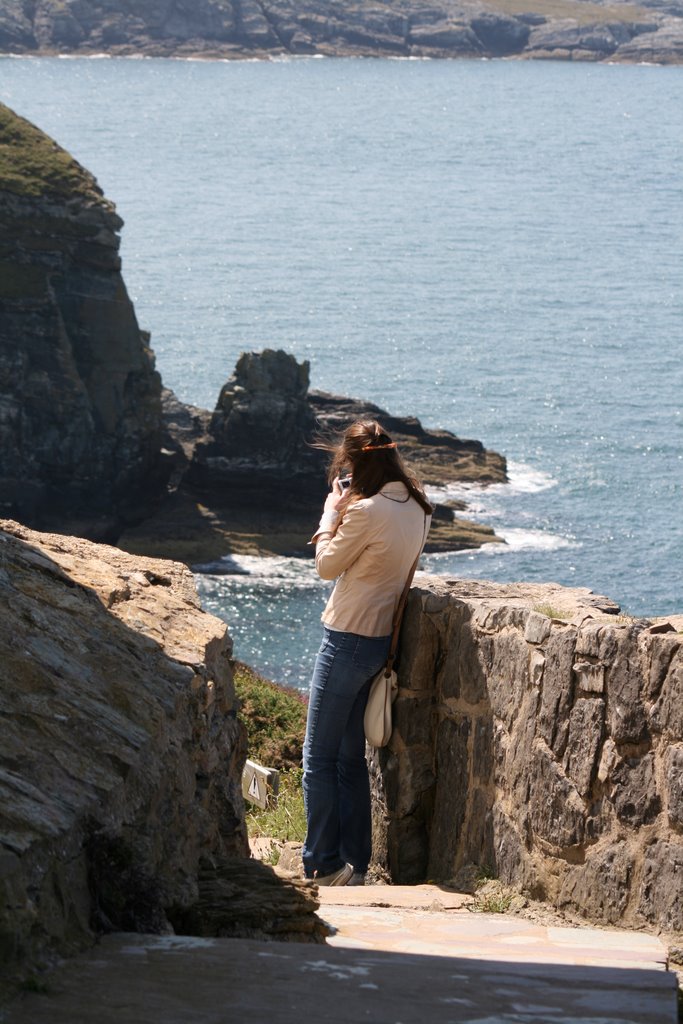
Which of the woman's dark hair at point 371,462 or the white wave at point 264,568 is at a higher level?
the woman's dark hair at point 371,462

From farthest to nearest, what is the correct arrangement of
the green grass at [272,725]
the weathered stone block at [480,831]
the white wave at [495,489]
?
the white wave at [495,489]
the green grass at [272,725]
the weathered stone block at [480,831]

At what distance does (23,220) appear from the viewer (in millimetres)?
55281

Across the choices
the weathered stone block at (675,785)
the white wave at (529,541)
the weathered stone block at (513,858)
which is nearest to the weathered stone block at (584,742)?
the weathered stone block at (675,785)

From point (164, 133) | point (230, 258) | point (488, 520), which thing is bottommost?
point (488, 520)

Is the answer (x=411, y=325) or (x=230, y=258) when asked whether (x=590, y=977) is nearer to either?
(x=411, y=325)

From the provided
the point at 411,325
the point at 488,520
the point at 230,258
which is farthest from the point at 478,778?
the point at 230,258

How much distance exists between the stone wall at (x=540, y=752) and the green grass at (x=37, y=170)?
167ft

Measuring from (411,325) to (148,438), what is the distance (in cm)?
3085

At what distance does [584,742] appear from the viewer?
5688 millimetres

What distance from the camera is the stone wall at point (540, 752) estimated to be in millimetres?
5422

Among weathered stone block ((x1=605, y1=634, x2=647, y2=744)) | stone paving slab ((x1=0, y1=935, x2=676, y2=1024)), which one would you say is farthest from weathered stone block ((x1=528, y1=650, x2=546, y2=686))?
stone paving slab ((x1=0, y1=935, x2=676, y2=1024))

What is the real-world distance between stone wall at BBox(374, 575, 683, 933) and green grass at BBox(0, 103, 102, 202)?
5092 cm

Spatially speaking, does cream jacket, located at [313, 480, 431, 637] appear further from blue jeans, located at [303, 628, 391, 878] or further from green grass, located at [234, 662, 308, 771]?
green grass, located at [234, 662, 308, 771]

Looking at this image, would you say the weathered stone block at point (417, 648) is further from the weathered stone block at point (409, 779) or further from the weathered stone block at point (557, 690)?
the weathered stone block at point (557, 690)
